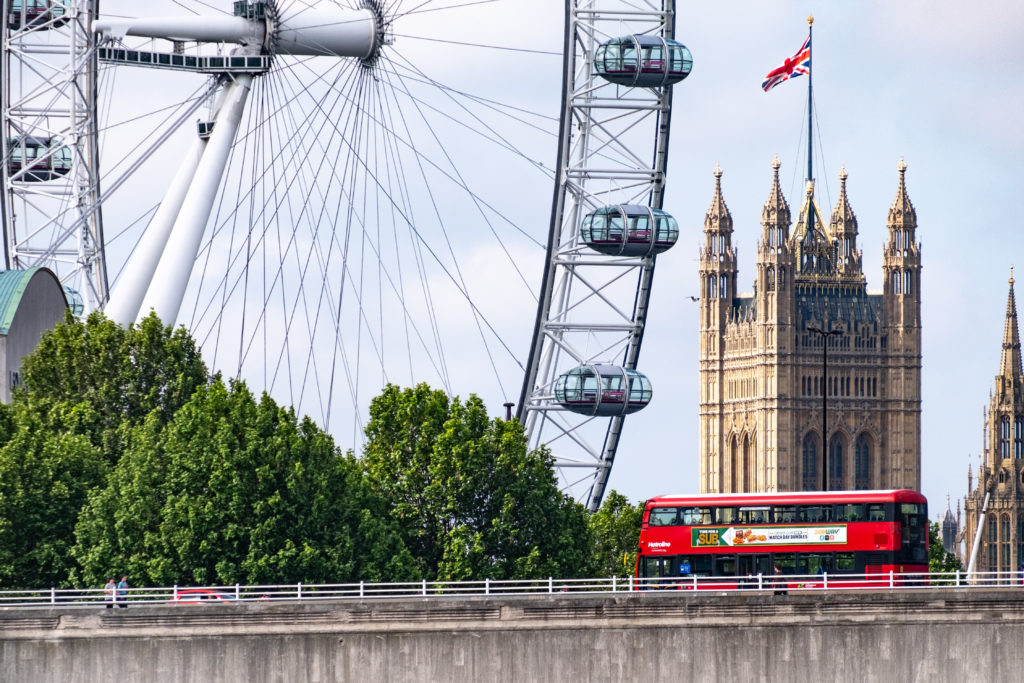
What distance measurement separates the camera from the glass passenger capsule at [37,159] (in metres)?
92.9

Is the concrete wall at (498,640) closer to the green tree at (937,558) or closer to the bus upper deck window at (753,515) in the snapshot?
the bus upper deck window at (753,515)

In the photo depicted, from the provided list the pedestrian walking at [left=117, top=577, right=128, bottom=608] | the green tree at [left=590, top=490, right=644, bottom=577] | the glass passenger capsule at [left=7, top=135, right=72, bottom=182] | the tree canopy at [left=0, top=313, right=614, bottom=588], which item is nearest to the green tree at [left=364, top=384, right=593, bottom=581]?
the tree canopy at [left=0, top=313, right=614, bottom=588]

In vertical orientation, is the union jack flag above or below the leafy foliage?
above

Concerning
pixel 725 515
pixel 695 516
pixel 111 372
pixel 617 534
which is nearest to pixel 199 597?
pixel 695 516

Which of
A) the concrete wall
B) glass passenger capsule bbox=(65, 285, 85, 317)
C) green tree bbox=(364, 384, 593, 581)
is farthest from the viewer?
glass passenger capsule bbox=(65, 285, 85, 317)

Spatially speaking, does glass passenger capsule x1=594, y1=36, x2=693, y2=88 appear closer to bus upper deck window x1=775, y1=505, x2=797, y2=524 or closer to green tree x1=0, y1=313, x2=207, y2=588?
green tree x1=0, y1=313, x2=207, y2=588

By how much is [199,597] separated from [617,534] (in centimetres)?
6447

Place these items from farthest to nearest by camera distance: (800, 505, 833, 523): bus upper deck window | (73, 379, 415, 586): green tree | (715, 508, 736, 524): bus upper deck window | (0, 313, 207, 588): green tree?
(715, 508, 736, 524): bus upper deck window → (800, 505, 833, 523): bus upper deck window → (0, 313, 207, 588): green tree → (73, 379, 415, 586): green tree

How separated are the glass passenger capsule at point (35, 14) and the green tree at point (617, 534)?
41.4 meters

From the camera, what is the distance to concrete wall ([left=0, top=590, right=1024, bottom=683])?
60.0 m

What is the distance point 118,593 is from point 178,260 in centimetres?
1768

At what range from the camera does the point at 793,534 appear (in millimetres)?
74438

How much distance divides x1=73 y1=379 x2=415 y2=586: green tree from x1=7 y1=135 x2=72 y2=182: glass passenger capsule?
1795 cm

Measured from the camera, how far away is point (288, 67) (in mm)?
82250
